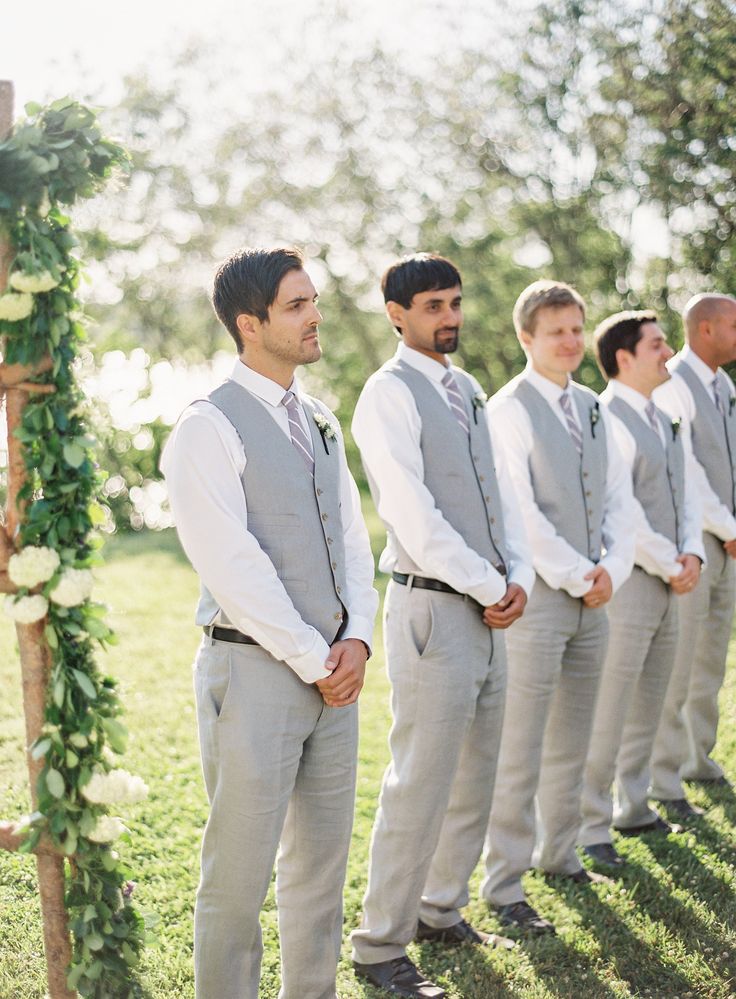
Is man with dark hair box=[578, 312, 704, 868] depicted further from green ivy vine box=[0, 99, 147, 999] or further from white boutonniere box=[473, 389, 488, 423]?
green ivy vine box=[0, 99, 147, 999]

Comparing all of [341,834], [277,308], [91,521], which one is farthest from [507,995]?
[277,308]

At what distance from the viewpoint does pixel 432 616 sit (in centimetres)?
407

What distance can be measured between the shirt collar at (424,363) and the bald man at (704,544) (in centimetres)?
203

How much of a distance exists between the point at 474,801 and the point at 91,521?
193cm

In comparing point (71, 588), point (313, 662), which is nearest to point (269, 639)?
point (313, 662)

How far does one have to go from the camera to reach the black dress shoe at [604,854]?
5.02 m

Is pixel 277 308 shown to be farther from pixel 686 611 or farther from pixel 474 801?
pixel 686 611

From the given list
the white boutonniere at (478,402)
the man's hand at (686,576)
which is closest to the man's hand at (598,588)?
the man's hand at (686,576)

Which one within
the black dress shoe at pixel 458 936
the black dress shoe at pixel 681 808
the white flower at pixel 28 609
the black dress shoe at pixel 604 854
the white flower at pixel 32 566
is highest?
the white flower at pixel 32 566

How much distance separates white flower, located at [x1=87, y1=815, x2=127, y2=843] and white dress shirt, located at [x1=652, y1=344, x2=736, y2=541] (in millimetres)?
3576

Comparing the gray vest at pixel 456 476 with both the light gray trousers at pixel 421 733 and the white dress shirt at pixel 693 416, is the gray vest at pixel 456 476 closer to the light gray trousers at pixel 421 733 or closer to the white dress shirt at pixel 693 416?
the light gray trousers at pixel 421 733

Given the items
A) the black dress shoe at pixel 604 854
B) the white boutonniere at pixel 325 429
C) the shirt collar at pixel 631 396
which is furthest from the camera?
the shirt collar at pixel 631 396

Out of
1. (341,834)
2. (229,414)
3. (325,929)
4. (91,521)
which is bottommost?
(325,929)

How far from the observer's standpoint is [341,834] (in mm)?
3402
